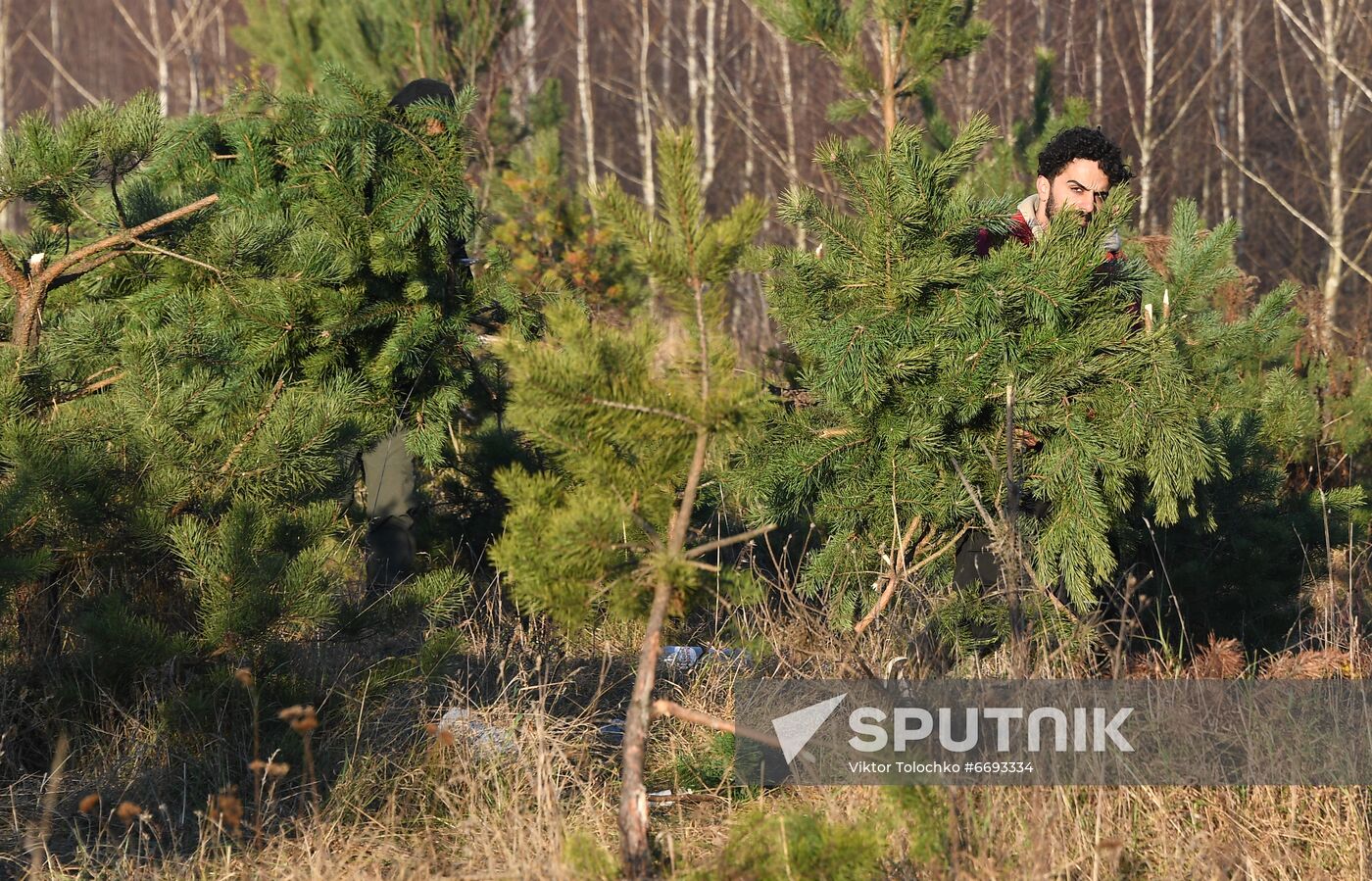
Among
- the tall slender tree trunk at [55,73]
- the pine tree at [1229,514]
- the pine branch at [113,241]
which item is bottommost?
the pine tree at [1229,514]

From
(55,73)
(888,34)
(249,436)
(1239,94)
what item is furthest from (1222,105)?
(55,73)

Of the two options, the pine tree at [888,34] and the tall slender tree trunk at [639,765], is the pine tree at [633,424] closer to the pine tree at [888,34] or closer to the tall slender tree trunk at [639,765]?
the tall slender tree trunk at [639,765]

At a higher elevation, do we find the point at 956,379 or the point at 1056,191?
the point at 1056,191

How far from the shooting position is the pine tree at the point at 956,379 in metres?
2.89

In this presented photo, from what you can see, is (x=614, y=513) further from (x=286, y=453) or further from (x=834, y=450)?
(x=286, y=453)

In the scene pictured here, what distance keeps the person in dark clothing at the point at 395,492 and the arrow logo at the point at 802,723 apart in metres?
1.60

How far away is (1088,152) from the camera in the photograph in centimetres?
382

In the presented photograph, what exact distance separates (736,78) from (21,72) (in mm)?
17429

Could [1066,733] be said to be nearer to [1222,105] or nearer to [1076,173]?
[1076,173]

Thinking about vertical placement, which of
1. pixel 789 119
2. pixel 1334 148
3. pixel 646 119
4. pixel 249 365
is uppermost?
pixel 646 119

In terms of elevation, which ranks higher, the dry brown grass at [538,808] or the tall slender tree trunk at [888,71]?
the tall slender tree trunk at [888,71]

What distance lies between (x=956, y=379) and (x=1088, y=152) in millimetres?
1237

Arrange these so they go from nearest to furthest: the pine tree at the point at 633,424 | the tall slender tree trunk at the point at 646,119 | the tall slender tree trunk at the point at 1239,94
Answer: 1. the pine tree at the point at 633,424
2. the tall slender tree trunk at the point at 1239,94
3. the tall slender tree trunk at the point at 646,119

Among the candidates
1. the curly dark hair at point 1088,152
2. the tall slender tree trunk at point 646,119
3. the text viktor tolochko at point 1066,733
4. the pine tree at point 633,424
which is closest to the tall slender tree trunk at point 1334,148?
the curly dark hair at point 1088,152
